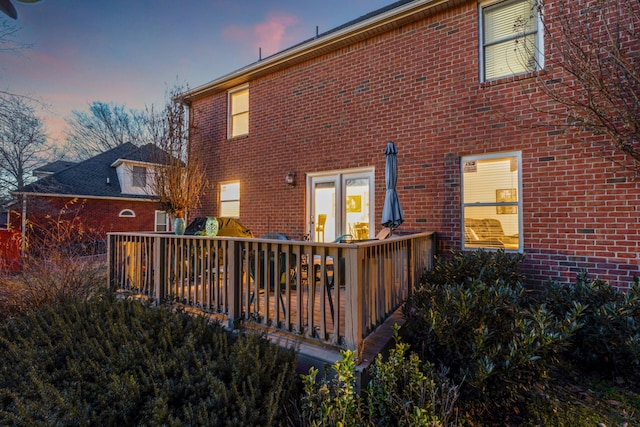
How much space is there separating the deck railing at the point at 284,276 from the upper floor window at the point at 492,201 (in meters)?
0.78

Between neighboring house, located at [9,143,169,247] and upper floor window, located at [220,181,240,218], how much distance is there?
688 cm

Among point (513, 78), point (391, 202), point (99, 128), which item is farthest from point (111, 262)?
point (99, 128)

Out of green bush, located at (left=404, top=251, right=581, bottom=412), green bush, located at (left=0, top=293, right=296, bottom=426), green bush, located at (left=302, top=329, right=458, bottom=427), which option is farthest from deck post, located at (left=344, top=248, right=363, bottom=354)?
green bush, located at (left=404, top=251, right=581, bottom=412)

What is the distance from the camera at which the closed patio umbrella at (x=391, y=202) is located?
504 cm

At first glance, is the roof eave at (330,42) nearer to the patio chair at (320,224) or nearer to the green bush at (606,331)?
the patio chair at (320,224)

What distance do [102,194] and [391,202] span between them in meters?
15.8

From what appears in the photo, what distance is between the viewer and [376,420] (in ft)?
7.63

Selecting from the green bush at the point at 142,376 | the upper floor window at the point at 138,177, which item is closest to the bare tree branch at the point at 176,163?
the green bush at the point at 142,376

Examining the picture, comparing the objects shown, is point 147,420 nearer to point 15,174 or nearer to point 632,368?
point 632,368

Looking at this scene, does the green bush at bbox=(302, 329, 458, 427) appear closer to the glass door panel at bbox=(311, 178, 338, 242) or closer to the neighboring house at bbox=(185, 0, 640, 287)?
the neighboring house at bbox=(185, 0, 640, 287)

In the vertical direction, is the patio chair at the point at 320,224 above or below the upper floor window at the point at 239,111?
below

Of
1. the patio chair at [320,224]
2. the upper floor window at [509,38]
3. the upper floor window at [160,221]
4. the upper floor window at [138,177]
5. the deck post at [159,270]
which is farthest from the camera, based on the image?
the upper floor window at [160,221]

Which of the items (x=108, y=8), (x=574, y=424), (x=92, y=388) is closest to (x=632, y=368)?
(x=574, y=424)

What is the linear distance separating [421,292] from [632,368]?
2149mm
